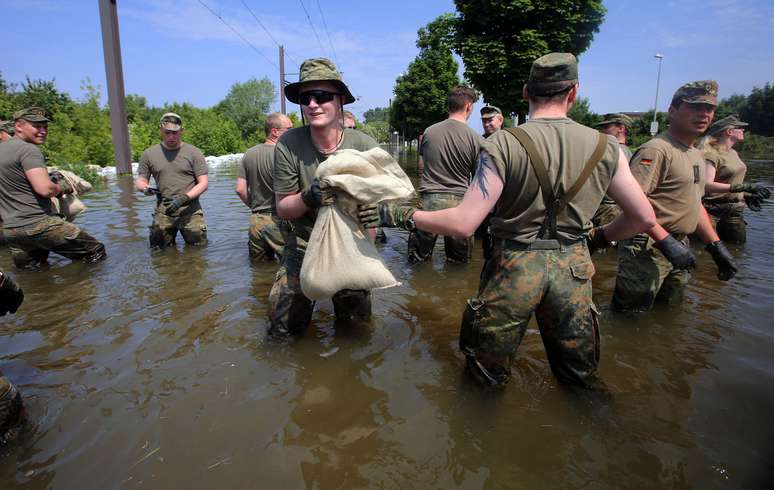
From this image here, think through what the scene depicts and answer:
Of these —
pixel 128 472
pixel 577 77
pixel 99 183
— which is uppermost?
pixel 577 77

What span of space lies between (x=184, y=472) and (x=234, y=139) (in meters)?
40.1

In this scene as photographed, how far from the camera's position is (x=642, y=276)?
3.71 m

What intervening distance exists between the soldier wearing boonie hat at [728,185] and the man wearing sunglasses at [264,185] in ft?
17.7

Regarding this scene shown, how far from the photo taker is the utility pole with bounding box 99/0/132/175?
12.9m

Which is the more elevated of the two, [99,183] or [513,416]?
[99,183]

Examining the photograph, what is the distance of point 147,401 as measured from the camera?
2.74 meters

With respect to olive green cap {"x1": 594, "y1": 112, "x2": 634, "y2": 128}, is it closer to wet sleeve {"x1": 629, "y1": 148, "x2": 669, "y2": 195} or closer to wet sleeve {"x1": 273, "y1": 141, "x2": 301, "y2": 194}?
wet sleeve {"x1": 629, "y1": 148, "x2": 669, "y2": 195}

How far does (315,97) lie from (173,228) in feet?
15.2

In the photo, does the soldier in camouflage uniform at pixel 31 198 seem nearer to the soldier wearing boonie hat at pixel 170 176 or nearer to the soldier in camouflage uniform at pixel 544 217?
the soldier wearing boonie hat at pixel 170 176

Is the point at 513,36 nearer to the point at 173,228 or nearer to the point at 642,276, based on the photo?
the point at 173,228

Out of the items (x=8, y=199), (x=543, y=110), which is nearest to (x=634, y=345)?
(x=543, y=110)

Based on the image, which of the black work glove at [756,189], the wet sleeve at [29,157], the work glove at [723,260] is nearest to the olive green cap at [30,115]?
the wet sleeve at [29,157]

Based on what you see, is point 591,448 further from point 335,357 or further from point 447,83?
point 447,83

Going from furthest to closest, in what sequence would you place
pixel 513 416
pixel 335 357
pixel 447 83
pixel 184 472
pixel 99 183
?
pixel 447 83 < pixel 99 183 < pixel 335 357 < pixel 513 416 < pixel 184 472
